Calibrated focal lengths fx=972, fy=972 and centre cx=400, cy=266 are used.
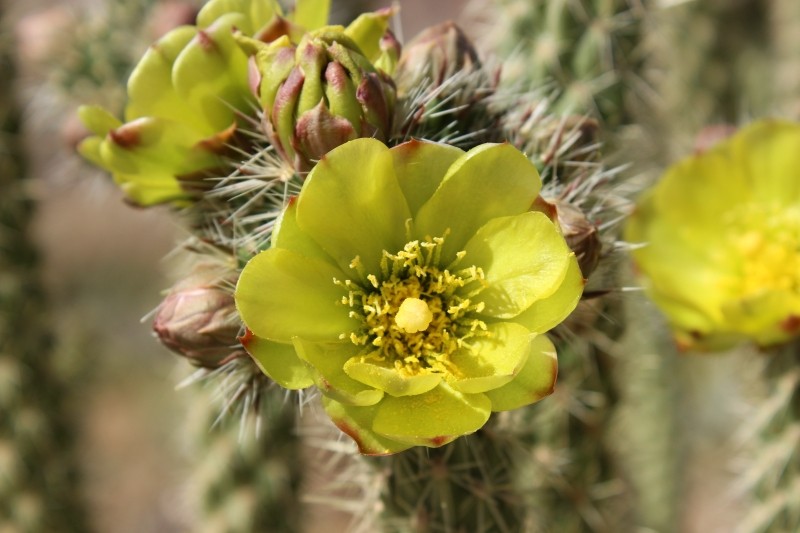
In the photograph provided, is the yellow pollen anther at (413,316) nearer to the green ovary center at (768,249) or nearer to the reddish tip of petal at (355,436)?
the reddish tip of petal at (355,436)

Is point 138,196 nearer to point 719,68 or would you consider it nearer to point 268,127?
point 268,127

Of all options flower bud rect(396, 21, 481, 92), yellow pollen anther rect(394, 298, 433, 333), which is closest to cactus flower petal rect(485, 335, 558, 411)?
yellow pollen anther rect(394, 298, 433, 333)

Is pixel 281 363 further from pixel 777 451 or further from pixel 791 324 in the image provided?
pixel 777 451

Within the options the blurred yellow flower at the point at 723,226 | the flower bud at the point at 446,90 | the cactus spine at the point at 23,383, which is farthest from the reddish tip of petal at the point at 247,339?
the cactus spine at the point at 23,383

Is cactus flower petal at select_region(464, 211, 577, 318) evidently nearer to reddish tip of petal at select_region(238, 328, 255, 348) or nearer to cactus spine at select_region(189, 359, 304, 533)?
Answer: reddish tip of petal at select_region(238, 328, 255, 348)

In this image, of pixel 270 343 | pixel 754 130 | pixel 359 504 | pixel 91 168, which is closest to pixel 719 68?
pixel 754 130

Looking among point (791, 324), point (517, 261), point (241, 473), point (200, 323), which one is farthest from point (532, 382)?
point (241, 473)
